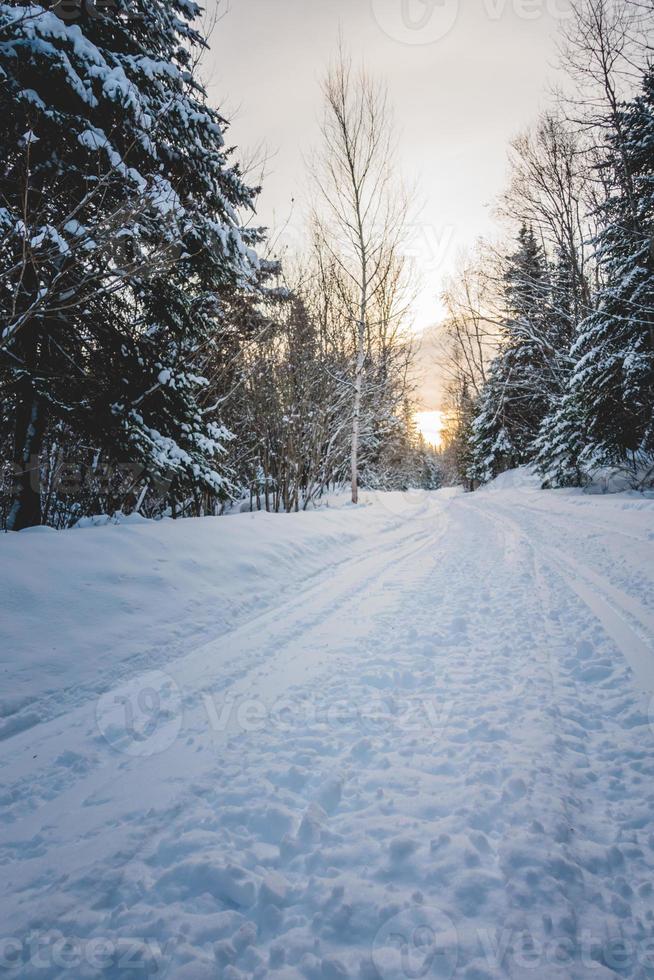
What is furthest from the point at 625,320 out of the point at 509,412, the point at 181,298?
the point at 509,412

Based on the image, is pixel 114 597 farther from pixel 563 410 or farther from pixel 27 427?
pixel 563 410

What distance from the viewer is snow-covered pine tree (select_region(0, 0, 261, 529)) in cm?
381

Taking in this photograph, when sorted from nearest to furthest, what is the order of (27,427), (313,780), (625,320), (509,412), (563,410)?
(313,780), (27,427), (625,320), (563,410), (509,412)

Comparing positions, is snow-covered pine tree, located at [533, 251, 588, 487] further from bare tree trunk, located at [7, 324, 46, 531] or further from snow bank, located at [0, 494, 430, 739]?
bare tree trunk, located at [7, 324, 46, 531]

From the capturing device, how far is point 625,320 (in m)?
9.73

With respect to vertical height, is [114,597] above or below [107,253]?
below

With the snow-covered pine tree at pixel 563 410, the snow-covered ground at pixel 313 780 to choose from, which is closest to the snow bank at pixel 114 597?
the snow-covered ground at pixel 313 780

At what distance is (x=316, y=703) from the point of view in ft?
8.27

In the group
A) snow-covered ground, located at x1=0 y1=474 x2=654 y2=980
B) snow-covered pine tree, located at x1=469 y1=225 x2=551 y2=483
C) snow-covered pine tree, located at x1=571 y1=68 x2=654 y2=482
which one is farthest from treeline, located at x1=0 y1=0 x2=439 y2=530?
snow-covered pine tree, located at x1=469 y1=225 x2=551 y2=483

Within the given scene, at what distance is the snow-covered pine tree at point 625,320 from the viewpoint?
10195mm

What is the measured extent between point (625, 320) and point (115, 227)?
11160 mm

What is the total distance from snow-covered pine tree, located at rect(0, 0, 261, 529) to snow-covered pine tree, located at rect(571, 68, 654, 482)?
387 inches

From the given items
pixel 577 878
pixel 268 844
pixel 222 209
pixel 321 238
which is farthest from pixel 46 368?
pixel 321 238

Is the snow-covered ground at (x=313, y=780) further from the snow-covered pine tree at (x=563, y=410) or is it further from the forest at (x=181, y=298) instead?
the snow-covered pine tree at (x=563, y=410)
